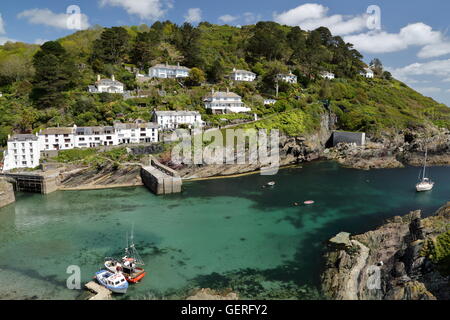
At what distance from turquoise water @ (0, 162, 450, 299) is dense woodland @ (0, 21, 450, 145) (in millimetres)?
20605

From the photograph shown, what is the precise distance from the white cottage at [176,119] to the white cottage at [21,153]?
20.3 metres

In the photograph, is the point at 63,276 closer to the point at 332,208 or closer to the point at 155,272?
the point at 155,272

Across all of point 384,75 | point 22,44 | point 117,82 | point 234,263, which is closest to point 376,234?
point 234,263

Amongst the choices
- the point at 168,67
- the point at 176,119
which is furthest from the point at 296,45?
the point at 176,119

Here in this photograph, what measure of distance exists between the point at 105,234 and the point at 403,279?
25.2m

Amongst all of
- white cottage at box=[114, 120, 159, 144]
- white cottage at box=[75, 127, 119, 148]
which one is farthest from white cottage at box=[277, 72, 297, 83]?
white cottage at box=[75, 127, 119, 148]

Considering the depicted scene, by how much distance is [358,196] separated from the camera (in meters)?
39.3

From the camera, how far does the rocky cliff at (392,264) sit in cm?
1770

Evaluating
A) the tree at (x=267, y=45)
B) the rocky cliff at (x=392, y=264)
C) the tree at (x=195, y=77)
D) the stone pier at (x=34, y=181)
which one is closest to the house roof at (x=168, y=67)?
the tree at (x=195, y=77)

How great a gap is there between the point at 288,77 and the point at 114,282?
74436 millimetres

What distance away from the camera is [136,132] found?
171 ft

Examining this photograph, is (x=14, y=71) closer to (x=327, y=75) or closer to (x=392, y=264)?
(x=392, y=264)

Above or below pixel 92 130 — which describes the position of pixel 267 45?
above

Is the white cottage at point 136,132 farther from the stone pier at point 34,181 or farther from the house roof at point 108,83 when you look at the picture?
the house roof at point 108,83
